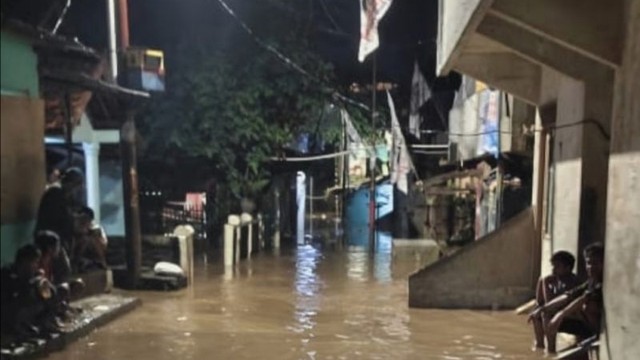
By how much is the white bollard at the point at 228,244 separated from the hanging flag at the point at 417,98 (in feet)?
31.7

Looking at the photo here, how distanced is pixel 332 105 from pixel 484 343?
43.1ft

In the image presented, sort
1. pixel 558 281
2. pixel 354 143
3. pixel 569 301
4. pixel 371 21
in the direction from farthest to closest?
pixel 354 143
pixel 371 21
pixel 558 281
pixel 569 301

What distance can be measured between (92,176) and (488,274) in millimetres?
9469

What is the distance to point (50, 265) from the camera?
2.21 meters

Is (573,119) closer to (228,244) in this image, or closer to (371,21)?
(371,21)

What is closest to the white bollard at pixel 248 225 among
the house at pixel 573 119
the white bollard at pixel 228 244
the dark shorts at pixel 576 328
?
the white bollard at pixel 228 244

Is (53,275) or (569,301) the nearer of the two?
(53,275)

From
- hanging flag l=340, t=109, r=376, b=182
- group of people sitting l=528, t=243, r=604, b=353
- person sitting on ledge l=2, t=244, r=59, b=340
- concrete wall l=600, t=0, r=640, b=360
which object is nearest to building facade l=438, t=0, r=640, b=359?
concrete wall l=600, t=0, r=640, b=360

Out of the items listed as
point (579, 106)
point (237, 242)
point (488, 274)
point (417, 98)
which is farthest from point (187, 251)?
point (417, 98)

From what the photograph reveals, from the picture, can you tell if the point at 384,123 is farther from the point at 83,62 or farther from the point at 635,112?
the point at 83,62

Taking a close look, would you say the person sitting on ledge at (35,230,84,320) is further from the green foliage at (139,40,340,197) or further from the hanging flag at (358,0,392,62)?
the green foliage at (139,40,340,197)

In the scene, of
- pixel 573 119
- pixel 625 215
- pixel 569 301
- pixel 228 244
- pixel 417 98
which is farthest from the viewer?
pixel 417 98

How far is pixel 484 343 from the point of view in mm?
9109

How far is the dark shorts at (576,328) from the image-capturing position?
6.93 metres
